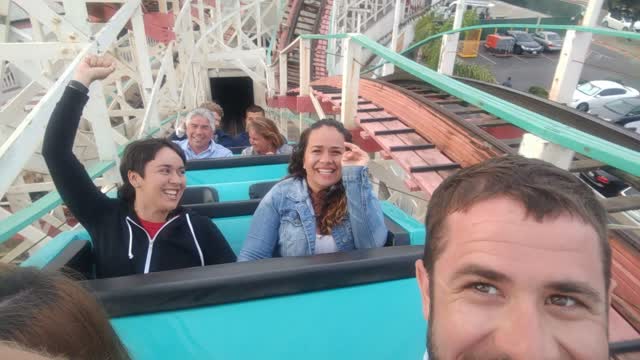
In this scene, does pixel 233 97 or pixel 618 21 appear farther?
pixel 618 21

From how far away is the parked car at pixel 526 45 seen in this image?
75.9 ft

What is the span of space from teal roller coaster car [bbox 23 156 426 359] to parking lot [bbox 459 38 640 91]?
18623mm

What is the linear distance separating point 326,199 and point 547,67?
2413cm

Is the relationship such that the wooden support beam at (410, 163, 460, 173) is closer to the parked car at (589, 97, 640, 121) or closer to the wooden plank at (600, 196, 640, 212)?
the wooden plank at (600, 196, 640, 212)

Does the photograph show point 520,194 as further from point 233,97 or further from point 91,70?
point 233,97

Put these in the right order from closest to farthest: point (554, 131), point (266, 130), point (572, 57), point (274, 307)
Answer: point (554, 131) → point (274, 307) → point (572, 57) → point (266, 130)

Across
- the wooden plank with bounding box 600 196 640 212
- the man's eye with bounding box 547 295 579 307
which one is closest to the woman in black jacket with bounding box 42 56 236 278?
the man's eye with bounding box 547 295 579 307

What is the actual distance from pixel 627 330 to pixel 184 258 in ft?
5.01

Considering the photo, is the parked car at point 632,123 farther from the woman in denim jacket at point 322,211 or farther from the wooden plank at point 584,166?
the woman in denim jacket at point 322,211

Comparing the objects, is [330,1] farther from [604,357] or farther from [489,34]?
[489,34]

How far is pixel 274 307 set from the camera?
49.2 inches

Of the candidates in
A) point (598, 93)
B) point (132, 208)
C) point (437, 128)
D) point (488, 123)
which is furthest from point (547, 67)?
point (132, 208)

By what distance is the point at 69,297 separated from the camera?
73 centimetres

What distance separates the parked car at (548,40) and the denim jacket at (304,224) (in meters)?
27.3
